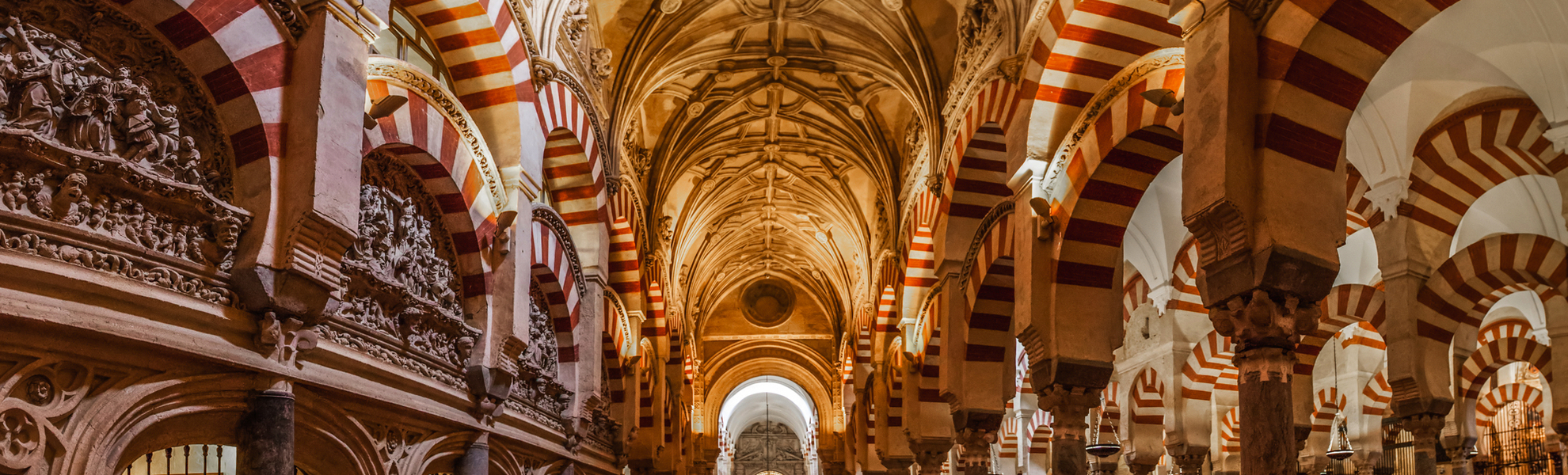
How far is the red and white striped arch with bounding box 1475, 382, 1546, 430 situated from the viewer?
55.3 ft

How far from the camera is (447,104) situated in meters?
7.18

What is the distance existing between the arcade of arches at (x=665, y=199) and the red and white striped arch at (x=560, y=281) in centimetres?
4

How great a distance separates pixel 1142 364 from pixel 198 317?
10456mm

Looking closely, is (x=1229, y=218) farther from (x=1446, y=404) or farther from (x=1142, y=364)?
(x=1142, y=364)

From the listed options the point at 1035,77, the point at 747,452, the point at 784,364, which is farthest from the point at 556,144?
the point at 747,452

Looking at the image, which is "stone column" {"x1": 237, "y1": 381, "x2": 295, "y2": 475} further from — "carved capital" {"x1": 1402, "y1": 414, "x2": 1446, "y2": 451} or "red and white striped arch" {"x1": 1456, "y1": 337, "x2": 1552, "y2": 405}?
"red and white striped arch" {"x1": 1456, "y1": 337, "x2": 1552, "y2": 405}

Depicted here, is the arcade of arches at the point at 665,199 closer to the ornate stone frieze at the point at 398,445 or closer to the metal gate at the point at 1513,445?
the ornate stone frieze at the point at 398,445

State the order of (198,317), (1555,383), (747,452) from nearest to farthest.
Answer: (198,317) → (1555,383) → (747,452)

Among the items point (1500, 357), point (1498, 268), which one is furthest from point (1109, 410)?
point (1498, 268)

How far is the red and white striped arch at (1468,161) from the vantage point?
8.16 meters

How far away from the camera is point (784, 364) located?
1099 inches

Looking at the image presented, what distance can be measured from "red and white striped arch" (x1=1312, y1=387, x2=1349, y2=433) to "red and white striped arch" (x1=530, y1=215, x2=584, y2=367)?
9616mm

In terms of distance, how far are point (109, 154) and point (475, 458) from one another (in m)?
3.81

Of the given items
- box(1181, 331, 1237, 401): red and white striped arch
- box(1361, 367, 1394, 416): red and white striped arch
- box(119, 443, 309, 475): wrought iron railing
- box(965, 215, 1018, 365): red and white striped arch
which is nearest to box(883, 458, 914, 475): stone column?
box(1181, 331, 1237, 401): red and white striped arch
